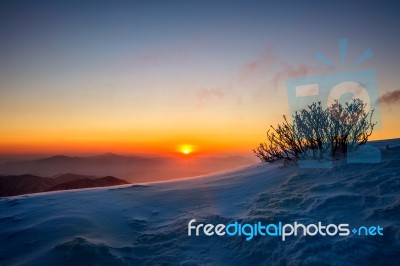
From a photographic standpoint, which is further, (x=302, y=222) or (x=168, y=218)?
(x=168, y=218)

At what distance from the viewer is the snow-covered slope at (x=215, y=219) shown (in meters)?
2.85

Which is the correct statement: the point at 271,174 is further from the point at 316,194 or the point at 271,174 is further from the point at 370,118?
the point at 370,118

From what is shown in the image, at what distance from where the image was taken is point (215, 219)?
155 inches

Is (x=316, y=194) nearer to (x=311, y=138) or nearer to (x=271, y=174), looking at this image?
(x=271, y=174)

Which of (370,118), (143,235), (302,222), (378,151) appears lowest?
(143,235)

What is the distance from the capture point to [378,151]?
571 centimetres

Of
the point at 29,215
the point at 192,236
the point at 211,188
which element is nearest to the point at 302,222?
the point at 192,236

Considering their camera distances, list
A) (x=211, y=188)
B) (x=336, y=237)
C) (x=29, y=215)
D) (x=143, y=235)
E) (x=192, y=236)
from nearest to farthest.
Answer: (x=336, y=237)
(x=192, y=236)
(x=143, y=235)
(x=29, y=215)
(x=211, y=188)

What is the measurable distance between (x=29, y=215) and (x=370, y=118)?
7697 millimetres

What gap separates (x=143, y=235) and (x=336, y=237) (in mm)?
2605

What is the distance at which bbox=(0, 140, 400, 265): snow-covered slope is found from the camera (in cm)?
285

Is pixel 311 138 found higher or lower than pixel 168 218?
higher

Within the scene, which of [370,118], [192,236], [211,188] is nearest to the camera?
[192,236]

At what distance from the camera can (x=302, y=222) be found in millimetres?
3342
